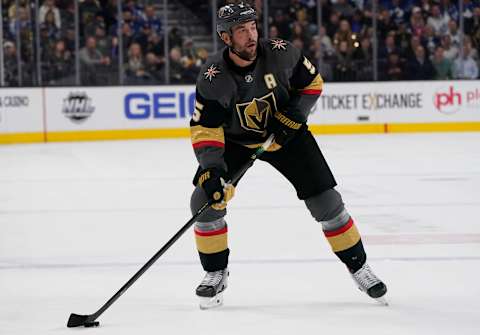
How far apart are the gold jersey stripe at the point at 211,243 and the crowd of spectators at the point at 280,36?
334 inches

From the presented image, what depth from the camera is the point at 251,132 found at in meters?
3.73

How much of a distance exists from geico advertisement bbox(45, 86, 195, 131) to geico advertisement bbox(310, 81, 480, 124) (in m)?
1.69

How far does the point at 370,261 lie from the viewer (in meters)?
4.55

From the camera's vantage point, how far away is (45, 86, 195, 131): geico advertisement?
11867mm

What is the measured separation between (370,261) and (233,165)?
1.04 m

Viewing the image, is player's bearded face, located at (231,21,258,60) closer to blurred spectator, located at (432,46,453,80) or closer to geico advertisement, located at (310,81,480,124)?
geico advertisement, located at (310,81,480,124)

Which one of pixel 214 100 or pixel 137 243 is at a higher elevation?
pixel 214 100

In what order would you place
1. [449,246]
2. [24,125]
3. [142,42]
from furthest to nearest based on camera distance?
[142,42], [24,125], [449,246]

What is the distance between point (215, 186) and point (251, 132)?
0.89 feet

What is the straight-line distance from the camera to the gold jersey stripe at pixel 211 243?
3.79 m

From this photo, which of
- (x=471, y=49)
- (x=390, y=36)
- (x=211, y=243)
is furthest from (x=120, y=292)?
(x=471, y=49)

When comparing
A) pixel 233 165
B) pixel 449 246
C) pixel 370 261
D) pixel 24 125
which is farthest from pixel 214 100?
pixel 24 125

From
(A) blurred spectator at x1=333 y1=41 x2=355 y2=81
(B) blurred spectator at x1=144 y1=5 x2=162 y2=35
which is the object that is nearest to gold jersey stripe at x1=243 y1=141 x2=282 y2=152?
(A) blurred spectator at x1=333 y1=41 x2=355 y2=81

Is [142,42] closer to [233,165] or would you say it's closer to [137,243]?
[137,243]
